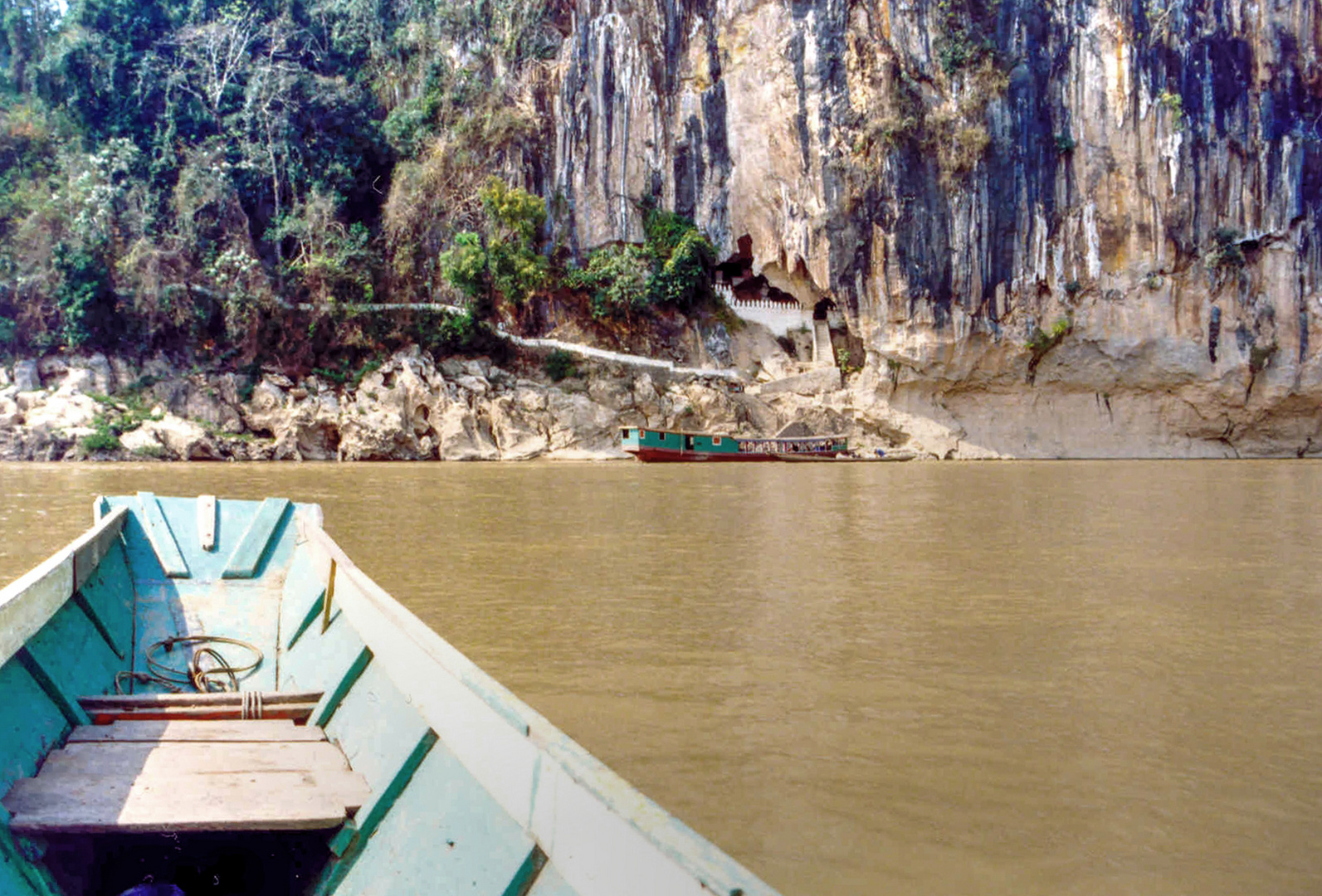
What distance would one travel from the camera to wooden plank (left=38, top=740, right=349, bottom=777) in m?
2.89

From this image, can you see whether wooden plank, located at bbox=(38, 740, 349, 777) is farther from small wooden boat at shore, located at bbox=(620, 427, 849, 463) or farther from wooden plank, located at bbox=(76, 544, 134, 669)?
small wooden boat at shore, located at bbox=(620, 427, 849, 463)

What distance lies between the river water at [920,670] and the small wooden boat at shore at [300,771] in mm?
976

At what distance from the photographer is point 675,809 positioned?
3.24 m

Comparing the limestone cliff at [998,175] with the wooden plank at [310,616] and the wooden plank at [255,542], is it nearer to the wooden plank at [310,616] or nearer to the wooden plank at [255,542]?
the wooden plank at [255,542]

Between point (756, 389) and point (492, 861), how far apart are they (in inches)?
853

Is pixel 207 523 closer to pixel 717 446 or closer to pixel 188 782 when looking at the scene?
pixel 188 782

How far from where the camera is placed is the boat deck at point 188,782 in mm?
2492

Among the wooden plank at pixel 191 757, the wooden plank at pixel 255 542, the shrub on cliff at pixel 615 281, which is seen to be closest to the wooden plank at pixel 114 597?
the wooden plank at pixel 255 542

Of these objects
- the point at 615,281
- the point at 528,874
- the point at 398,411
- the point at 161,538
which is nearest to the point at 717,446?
the point at 615,281

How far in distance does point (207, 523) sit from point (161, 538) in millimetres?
254

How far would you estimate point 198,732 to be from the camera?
3.29 metres

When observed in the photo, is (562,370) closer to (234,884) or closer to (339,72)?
(339,72)

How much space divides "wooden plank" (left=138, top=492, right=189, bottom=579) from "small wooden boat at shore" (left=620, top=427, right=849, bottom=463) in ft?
48.0

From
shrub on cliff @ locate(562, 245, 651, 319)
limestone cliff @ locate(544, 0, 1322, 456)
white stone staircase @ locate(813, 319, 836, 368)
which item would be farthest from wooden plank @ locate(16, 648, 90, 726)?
white stone staircase @ locate(813, 319, 836, 368)
